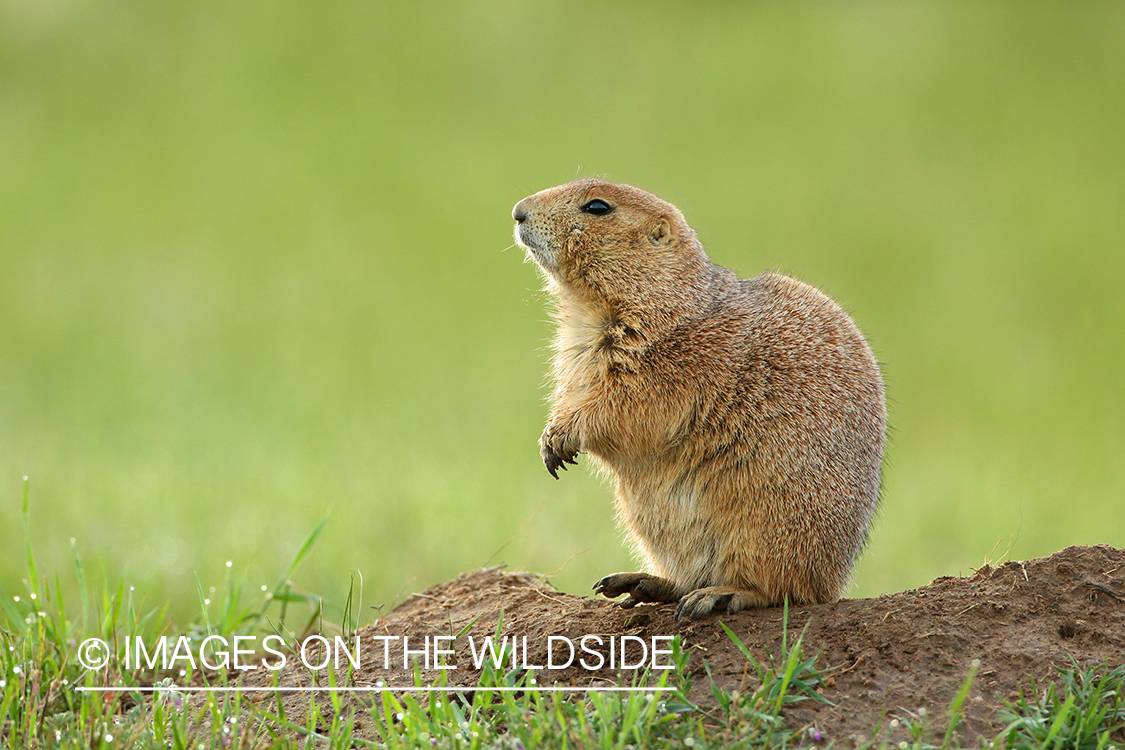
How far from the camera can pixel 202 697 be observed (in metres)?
4.02

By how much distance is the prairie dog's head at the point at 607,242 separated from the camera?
448 cm

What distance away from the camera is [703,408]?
→ 411cm

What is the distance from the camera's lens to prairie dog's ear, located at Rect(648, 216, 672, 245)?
4590 mm

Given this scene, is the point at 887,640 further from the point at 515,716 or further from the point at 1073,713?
→ the point at 515,716

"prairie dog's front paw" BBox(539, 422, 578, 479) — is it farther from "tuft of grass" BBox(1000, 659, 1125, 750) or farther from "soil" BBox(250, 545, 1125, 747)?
"tuft of grass" BBox(1000, 659, 1125, 750)

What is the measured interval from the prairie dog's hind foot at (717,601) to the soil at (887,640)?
39mm

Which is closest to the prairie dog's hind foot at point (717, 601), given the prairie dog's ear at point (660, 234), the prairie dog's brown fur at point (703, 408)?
the prairie dog's brown fur at point (703, 408)

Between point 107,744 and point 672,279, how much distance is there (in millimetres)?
2795

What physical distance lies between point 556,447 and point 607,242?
971mm

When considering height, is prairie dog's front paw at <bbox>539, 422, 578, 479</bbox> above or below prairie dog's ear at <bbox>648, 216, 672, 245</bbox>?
below

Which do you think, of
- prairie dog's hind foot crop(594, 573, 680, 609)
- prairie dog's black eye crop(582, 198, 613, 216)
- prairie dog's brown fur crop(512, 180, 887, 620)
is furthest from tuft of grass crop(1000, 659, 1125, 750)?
prairie dog's black eye crop(582, 198, 613, 216)

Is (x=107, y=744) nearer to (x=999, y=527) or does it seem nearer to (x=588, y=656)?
(x=588, y=656)

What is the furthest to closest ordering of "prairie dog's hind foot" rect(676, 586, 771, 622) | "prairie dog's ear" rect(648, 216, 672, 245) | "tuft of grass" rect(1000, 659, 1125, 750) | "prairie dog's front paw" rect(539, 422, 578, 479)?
1. "prairie dog's ear" rect(648, 216, 672, 245)
2. "prairie dog's front paw" rect(539, 422, 578, 479)
3. "prairie dog's hind foot" rect(676, 586, 771, 622)
4. "tuft of grass" rect(1000, 659, 1125, 750)

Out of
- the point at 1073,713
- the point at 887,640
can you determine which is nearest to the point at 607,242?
the point at 887,640
